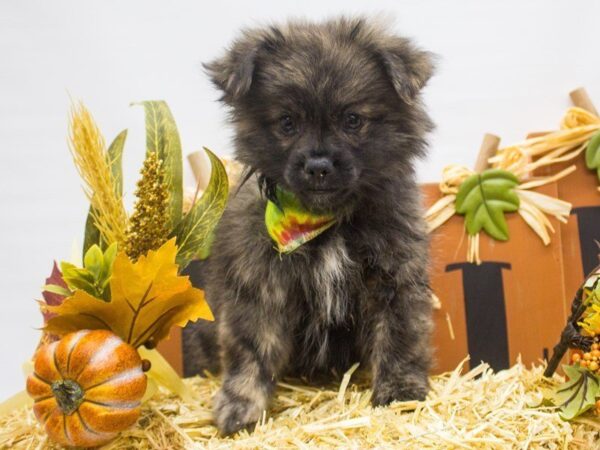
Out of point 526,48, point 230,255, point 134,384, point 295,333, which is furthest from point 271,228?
point 526,48

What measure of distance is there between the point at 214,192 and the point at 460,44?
151cm

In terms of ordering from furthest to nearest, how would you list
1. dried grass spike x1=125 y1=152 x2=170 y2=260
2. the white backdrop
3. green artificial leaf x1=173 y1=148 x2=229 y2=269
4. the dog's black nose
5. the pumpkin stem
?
the white backdrop < green artificial leaf x1=173 y1=148 x2=229 y2=269 < dried grass spike x1=125 y1=152 x2=170 y2=260 < the dog's black nose < the pumpkin stem

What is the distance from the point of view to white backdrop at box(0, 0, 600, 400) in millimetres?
3195

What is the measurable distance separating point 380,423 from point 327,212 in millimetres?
676

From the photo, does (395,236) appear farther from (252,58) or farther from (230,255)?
(252,58)

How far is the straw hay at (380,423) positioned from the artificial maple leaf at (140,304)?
12.2 inches

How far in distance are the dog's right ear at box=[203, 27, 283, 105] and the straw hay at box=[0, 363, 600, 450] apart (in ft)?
3.37

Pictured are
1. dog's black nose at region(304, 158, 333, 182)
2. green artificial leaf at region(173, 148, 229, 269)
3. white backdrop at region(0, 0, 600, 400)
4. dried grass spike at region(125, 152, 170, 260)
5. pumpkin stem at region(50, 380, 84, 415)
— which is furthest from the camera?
white backdrop at region(0, 0, 600, 400)

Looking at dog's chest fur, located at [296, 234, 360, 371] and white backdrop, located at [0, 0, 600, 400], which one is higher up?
white backdrop, located at [0, 0, 600, 400]

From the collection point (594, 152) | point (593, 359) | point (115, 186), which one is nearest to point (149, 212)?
point (115, 186)

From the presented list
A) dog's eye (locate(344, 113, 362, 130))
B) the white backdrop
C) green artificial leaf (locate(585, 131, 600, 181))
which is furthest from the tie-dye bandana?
green artificial leaf (locate(585, 131, 600, 181))

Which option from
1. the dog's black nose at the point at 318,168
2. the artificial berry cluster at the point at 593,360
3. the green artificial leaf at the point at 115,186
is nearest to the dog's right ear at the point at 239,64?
the dog's black nose at the point at 318,168

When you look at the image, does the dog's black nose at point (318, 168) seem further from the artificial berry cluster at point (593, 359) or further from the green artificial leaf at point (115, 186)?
the artificial berry cluster at point (593, 359)

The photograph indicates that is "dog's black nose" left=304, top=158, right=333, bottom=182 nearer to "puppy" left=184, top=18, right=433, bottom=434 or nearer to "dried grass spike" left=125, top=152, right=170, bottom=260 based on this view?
"puppy" left=184, top=18, right=433, bottom=434
